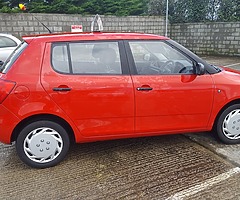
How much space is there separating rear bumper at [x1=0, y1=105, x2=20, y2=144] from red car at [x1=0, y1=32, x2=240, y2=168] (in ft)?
0.03

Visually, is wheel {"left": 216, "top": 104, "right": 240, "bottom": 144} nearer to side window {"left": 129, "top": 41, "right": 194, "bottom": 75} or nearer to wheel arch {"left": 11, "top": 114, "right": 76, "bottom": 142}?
side window {"left": 129, "top": 41, "right": 194, "bottom": 75}

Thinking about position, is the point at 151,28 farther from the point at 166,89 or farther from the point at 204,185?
the point at 204,185

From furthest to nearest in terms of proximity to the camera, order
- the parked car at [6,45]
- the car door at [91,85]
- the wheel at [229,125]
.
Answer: the parked car at [6,45] → the wheel at [229,125] → the car door at [91,85]

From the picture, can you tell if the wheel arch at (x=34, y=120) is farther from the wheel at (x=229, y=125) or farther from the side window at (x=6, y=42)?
the side window at (x=6, y=42)

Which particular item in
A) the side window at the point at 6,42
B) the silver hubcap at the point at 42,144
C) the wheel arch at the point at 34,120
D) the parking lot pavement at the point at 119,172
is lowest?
the parking lot pavement at the point at 119,172

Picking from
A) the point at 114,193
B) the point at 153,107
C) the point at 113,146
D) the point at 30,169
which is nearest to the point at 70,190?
the point at 114,193

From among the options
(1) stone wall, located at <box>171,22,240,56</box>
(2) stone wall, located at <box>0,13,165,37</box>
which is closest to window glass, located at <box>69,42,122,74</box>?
(2) stone wall, located at <box>0,13,165,37</box>

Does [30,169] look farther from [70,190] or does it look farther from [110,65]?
[110,65]

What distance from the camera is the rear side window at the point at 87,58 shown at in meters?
2.83

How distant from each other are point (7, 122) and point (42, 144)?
0.46 m

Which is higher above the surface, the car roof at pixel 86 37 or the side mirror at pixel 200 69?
the car roof at pixel 86 37

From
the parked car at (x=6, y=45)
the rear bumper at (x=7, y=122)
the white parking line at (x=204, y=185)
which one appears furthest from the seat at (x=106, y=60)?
the parked car at (x=6, y=45)

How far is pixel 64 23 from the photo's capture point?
10242mm

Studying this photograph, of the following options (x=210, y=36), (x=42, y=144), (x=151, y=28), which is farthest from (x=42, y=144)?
(x=210, y=36)
